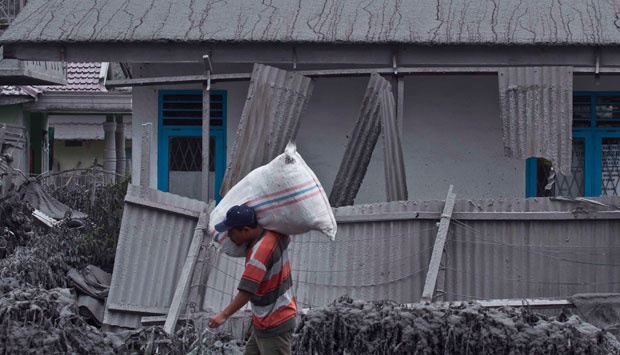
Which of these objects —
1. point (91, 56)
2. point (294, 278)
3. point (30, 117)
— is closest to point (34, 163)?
point (30, 117)

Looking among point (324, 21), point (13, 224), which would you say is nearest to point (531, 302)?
point (324, 21)

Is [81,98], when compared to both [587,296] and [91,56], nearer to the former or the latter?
[91,56]

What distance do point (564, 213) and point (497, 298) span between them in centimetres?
97

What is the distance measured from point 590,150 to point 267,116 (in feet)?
12.8

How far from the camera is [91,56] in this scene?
12070 millimetres

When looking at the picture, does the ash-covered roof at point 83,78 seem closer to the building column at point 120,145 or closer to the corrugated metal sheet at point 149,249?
the building column at point 120,145

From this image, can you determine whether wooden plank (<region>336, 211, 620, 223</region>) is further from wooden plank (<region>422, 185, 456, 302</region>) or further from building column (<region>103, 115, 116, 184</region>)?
building column (<region>103, 115, 116, 184</region>)

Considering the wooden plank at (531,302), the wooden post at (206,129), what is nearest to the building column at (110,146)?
the wooden post at (206,129)

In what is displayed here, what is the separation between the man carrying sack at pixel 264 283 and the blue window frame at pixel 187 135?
20.6 ft

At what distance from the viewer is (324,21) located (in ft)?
39.9

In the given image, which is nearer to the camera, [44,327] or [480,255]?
[44,327]

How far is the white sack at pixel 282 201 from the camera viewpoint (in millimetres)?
6461

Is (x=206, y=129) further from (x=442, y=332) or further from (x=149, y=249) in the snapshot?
(x=442, y=332)

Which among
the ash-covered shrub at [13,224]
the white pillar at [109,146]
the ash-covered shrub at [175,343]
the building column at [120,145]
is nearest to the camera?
the ash-covered shrub at [175,343]
